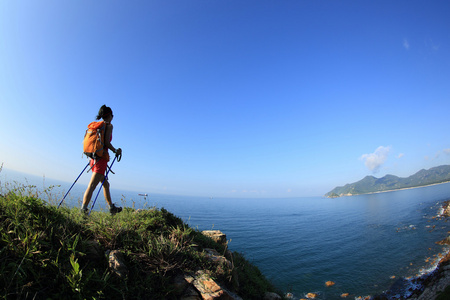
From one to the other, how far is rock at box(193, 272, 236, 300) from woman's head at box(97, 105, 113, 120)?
17.8ft

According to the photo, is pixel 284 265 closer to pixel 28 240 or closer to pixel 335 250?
pixel 335 250

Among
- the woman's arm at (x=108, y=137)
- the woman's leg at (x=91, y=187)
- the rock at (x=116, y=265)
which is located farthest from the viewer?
the woman's arm at (x=108, y=137)

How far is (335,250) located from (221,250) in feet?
130

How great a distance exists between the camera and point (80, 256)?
3500 mm

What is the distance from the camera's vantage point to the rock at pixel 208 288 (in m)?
4.05

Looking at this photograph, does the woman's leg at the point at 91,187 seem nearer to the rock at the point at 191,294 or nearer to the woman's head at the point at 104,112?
the woman's head at the point at 104,112

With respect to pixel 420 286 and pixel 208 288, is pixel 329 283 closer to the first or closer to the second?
pixel 420 286

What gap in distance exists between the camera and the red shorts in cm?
561

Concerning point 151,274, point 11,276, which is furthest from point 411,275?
point 11,276

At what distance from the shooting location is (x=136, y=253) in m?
4.10

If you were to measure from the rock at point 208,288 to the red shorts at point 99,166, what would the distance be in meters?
4.07

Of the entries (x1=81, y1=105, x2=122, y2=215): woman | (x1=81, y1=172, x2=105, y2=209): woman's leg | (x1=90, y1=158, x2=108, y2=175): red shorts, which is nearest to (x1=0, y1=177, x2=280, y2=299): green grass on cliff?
(x1=81, y1=172, x2=105, y2=209): woman's leg

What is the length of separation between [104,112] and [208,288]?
232 inches

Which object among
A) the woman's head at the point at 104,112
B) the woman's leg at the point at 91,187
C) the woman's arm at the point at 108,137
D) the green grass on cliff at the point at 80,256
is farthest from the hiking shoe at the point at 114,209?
the woman's head at the point at 104,112
